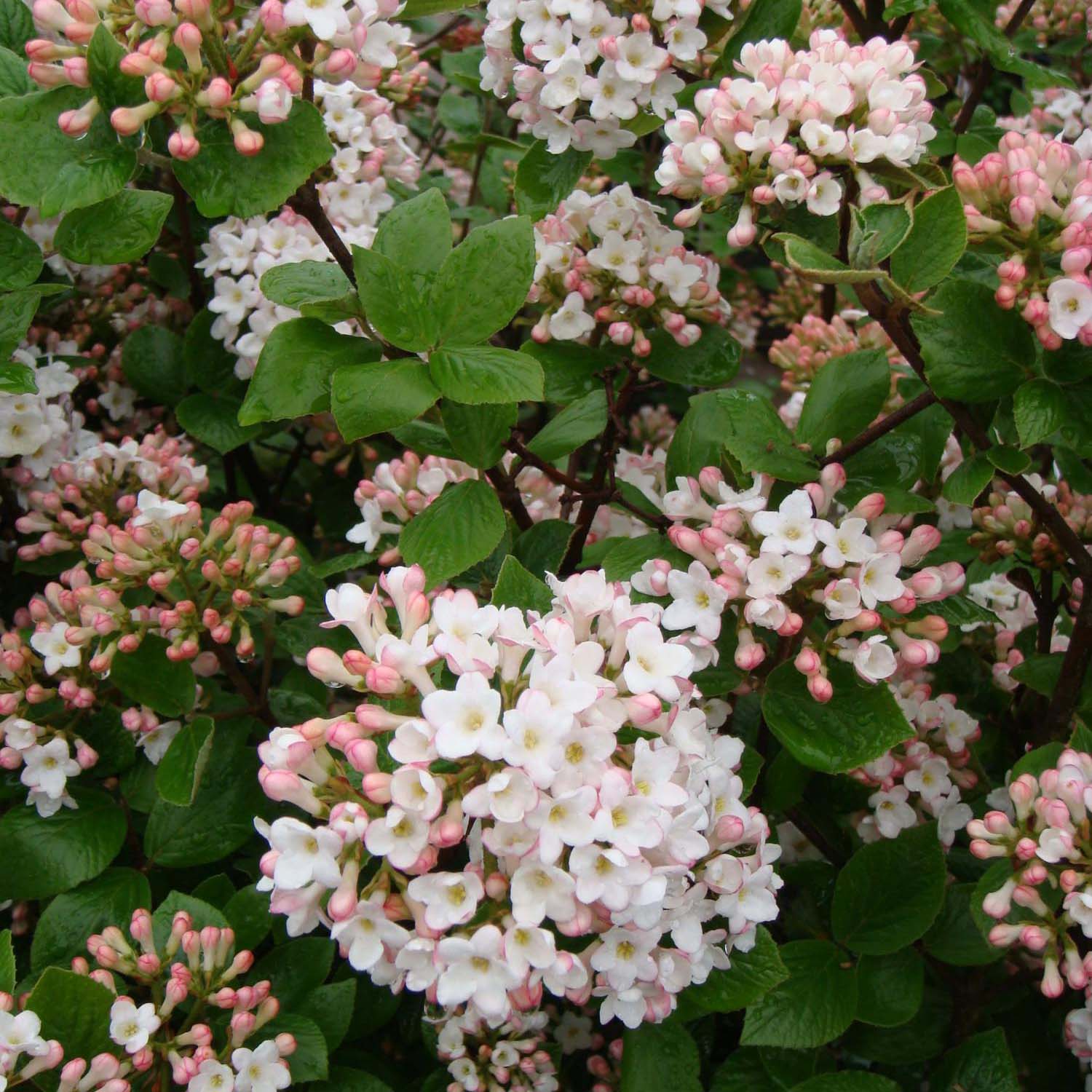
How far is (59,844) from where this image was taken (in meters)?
1.50

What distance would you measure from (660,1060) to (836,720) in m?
0.48

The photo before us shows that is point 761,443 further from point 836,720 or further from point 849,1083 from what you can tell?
point 849,1083

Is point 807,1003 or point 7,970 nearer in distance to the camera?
point 7,970

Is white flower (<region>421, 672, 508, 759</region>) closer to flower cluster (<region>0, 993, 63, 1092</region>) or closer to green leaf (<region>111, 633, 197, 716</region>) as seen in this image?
flower cluster (<region>0, 993, 63, 1092</region>)

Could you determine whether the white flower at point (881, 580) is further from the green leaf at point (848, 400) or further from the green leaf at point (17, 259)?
the green leaf at point (17, 259)

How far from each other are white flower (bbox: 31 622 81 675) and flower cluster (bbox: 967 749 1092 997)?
1258mm

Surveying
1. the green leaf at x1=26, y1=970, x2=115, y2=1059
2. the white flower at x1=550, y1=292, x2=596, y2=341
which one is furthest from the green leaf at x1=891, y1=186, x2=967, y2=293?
the green leaf at x1=26, y1=970, x2=115, y2=1059

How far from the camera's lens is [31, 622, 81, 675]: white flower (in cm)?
152

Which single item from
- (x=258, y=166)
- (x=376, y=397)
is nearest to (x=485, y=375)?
(x=376, y=397)

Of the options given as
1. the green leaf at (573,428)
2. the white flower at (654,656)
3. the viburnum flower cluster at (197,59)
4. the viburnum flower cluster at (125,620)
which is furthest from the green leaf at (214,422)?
the white flower at (654,656)

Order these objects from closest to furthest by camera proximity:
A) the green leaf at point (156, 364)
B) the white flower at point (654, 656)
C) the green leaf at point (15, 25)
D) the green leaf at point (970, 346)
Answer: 1. the white flower at point (654, 656)
2. the green leaf at point (970, 346)
3. the green leaf at point (15, 25)
4. the green leaf at point (156, 364)

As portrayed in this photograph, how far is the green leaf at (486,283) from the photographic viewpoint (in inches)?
49.1

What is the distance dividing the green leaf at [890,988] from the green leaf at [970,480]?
67 centimetres

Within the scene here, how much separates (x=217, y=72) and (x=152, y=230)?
205 mm
